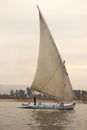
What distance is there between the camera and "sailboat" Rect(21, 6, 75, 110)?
59.6 metres

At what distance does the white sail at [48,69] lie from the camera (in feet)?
195

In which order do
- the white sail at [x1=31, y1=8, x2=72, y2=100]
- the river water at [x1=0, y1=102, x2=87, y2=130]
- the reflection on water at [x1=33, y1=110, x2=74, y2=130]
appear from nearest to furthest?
the river water at [x1=0, y1=102, x2=87, y2=130], the reflection on water at [x1=33, y1=110, x2=74, y2=130], the white sail at [x1=31, y1=8, x2=72, y2=100]

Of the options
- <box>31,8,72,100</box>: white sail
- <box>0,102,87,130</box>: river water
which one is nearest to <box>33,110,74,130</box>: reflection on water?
<box>0,102,87,130</box>: river water

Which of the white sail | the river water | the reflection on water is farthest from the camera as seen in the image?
the white sail

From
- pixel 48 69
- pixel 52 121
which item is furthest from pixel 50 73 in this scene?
pixel 52 121

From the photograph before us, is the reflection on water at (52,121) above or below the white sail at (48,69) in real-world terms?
below

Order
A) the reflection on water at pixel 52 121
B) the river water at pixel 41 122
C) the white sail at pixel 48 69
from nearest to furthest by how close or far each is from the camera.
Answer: the river water at pixel 41 122
the reflection on water at pixel 52 121
the white sail at pixel 48 69

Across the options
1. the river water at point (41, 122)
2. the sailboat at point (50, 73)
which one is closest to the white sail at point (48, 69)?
the sailboat at point (50, 73)

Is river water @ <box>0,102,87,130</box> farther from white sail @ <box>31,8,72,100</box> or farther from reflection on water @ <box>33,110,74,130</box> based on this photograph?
white sail @ <box>31,8,72,100</box>

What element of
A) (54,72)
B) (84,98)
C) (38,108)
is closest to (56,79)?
(54,72)

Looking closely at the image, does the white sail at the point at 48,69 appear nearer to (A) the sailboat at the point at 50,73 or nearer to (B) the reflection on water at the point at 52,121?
(A) the sailboat at the point at 50,73

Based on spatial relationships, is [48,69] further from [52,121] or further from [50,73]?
[52,121]

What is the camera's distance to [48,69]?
6078cm

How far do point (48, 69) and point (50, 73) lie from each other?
2.54 feet
